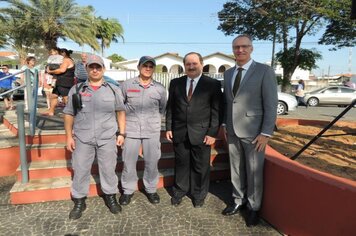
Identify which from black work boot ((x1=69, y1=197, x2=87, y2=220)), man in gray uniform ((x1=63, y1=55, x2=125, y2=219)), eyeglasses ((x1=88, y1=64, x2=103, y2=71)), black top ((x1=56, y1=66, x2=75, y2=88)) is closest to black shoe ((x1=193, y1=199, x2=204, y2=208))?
man in gray uniform ((x1=63, y1=55, x2=125, y2=219))

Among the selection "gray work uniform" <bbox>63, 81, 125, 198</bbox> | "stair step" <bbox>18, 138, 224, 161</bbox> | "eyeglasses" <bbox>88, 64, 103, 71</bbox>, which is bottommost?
"stair step" <bbox>18, 138, 224, 161</bbox>

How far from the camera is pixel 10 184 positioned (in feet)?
13.1

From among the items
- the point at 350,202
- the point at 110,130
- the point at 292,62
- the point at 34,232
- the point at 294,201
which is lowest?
the point at 34,232

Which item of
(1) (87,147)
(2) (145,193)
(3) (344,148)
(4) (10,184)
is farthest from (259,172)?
A: (4) (10,184)

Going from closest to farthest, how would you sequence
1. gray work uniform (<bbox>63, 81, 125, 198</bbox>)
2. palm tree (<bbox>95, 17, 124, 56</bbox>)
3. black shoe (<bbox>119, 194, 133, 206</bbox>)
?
gray work uniform (<bbox>63, 81, 125, 198</bbox>), black shoe (<bbox>119, 194, 133, 206</bbox>), palm tree (<bbox>95, 17, 124, 56</bbox>)

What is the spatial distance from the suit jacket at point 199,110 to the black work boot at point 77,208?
4.37ft

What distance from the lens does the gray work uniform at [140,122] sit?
332cm

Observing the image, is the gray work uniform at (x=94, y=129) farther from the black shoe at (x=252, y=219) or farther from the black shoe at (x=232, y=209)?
the black shoe at (x=252, y=219)

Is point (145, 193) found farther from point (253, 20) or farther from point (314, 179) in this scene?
point (253, 20)

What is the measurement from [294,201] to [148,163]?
1.68 metres

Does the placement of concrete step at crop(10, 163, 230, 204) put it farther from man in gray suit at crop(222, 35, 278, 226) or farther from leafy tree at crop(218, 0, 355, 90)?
leafy tree at crop(218, 0, 355, 90)

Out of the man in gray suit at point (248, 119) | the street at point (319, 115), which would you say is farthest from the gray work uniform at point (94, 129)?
the street at point (319, 115)

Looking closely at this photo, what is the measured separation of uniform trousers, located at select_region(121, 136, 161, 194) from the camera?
3400mm

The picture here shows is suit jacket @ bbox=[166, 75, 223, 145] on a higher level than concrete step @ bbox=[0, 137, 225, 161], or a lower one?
higher
